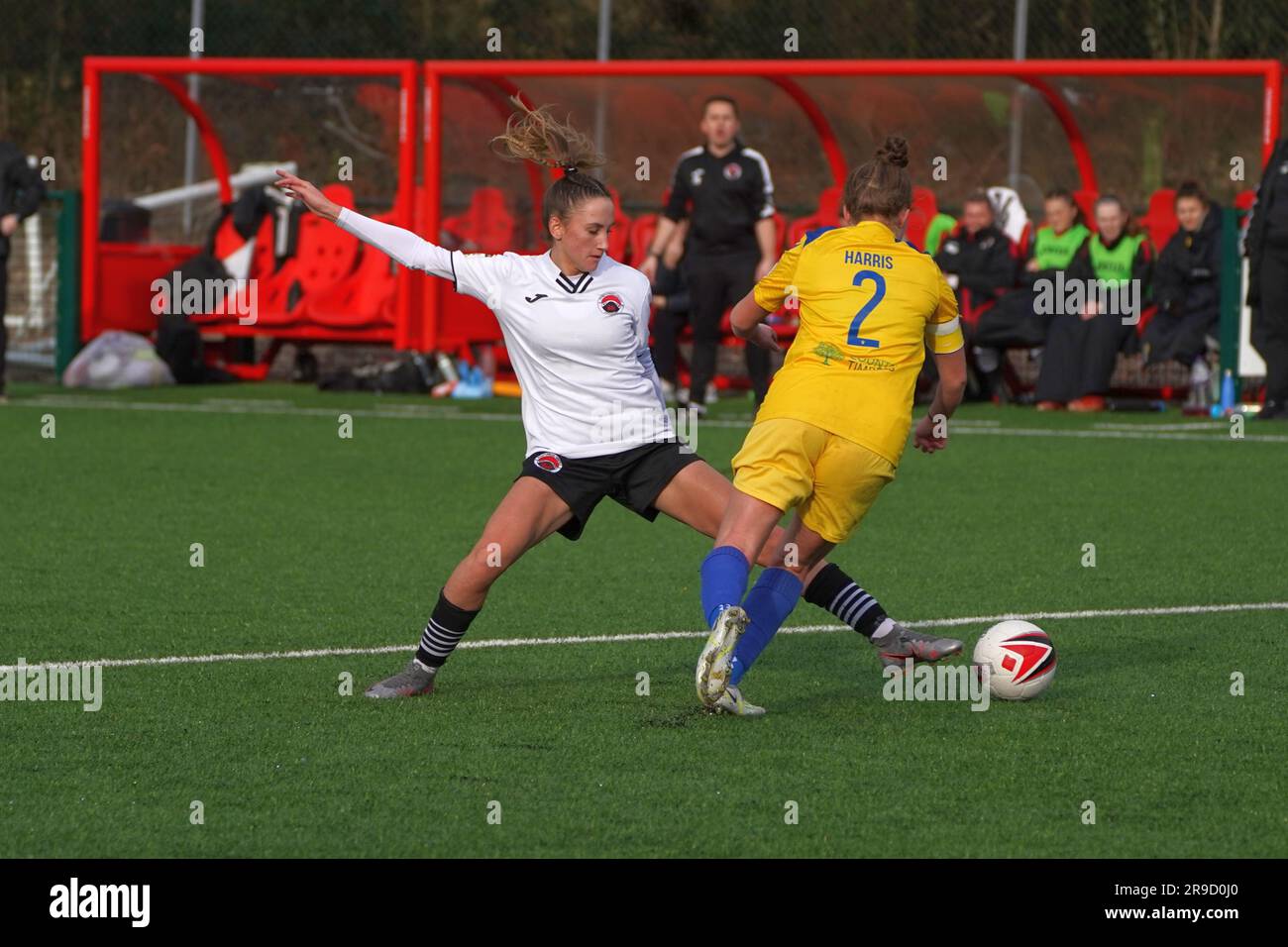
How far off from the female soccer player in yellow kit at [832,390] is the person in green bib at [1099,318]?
10.4m

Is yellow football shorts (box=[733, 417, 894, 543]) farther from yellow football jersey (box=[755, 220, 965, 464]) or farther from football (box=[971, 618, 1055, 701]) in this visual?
football (box=[971, 618, 1055, 701])

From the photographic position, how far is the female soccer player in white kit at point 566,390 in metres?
6.25

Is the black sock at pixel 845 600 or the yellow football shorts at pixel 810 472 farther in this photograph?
the black sock at pixel 845 600

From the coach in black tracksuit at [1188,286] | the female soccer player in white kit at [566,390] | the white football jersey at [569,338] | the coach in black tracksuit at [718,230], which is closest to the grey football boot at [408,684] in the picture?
the female soccer player in white kit at [566,390]

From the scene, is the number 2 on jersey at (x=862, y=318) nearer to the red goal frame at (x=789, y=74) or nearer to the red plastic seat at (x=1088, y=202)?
the red goal frame at (x=789, y=74)

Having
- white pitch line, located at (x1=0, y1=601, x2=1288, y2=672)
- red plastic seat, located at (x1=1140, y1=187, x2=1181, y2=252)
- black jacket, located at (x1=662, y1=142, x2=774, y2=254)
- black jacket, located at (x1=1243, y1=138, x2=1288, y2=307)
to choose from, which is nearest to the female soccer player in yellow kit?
white pitch line, located at (x1=0, y1=601, x2=1288, y2=672)

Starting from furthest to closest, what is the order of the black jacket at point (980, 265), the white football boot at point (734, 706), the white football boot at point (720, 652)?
the black jacket at point (980, 265)
the white football boot at point (734, 706)
the white football boot at point (720, 652)

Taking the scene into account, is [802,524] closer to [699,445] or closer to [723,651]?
[723,651]

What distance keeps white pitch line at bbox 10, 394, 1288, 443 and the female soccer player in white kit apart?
8.62 meters

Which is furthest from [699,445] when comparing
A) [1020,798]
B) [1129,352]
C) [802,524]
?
[1020,798]

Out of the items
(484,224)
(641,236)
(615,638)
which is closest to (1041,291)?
(641,236)

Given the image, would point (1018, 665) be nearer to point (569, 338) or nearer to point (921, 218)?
point (569, 338)

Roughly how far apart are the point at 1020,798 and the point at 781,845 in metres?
0.73

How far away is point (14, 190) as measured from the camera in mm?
15688
